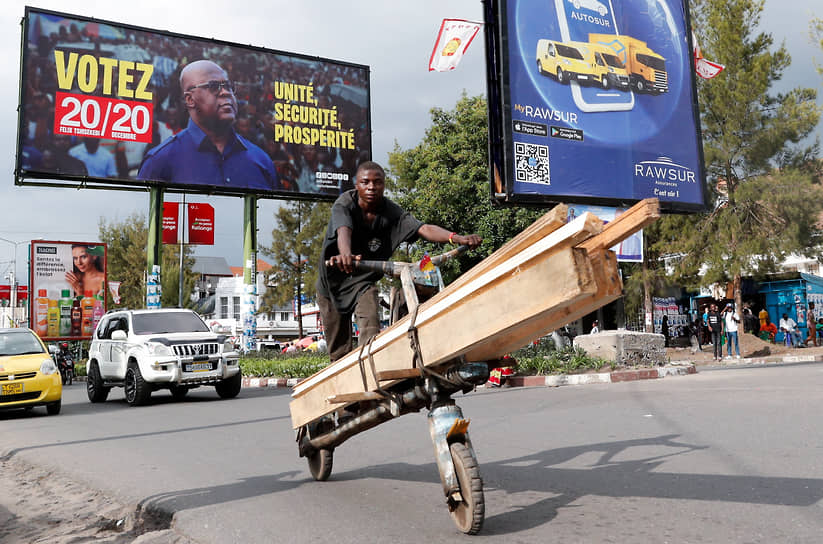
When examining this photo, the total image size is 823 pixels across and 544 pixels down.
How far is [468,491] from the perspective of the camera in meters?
2.89

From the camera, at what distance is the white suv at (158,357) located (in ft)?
37.1

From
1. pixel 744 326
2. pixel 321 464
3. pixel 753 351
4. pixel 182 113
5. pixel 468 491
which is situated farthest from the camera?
pixel 744 326

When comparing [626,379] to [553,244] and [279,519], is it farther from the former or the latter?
[553,244]

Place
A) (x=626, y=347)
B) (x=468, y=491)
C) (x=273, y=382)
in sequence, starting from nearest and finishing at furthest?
1. (x=468, y=491)
2. (x=626, y=347)
3. (x=273, y=382)

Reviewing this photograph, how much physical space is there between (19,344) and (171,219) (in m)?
15.6

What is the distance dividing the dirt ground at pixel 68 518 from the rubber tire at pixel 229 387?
708 centimetres

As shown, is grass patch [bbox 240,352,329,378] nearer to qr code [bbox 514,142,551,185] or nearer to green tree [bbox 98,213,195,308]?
qr code [bbox 514,142,551,185]

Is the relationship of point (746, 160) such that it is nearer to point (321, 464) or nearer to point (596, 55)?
point (596, 55)

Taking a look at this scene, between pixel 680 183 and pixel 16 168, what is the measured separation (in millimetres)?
17857

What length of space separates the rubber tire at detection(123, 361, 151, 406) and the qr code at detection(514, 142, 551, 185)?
343 inches

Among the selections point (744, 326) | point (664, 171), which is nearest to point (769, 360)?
point (744, 326)

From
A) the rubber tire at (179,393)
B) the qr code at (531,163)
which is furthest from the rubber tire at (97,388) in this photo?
Answer: the qr code at (531,163)

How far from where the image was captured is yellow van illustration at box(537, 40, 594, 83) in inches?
625

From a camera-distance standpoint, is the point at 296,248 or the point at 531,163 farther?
the point at 296,248
